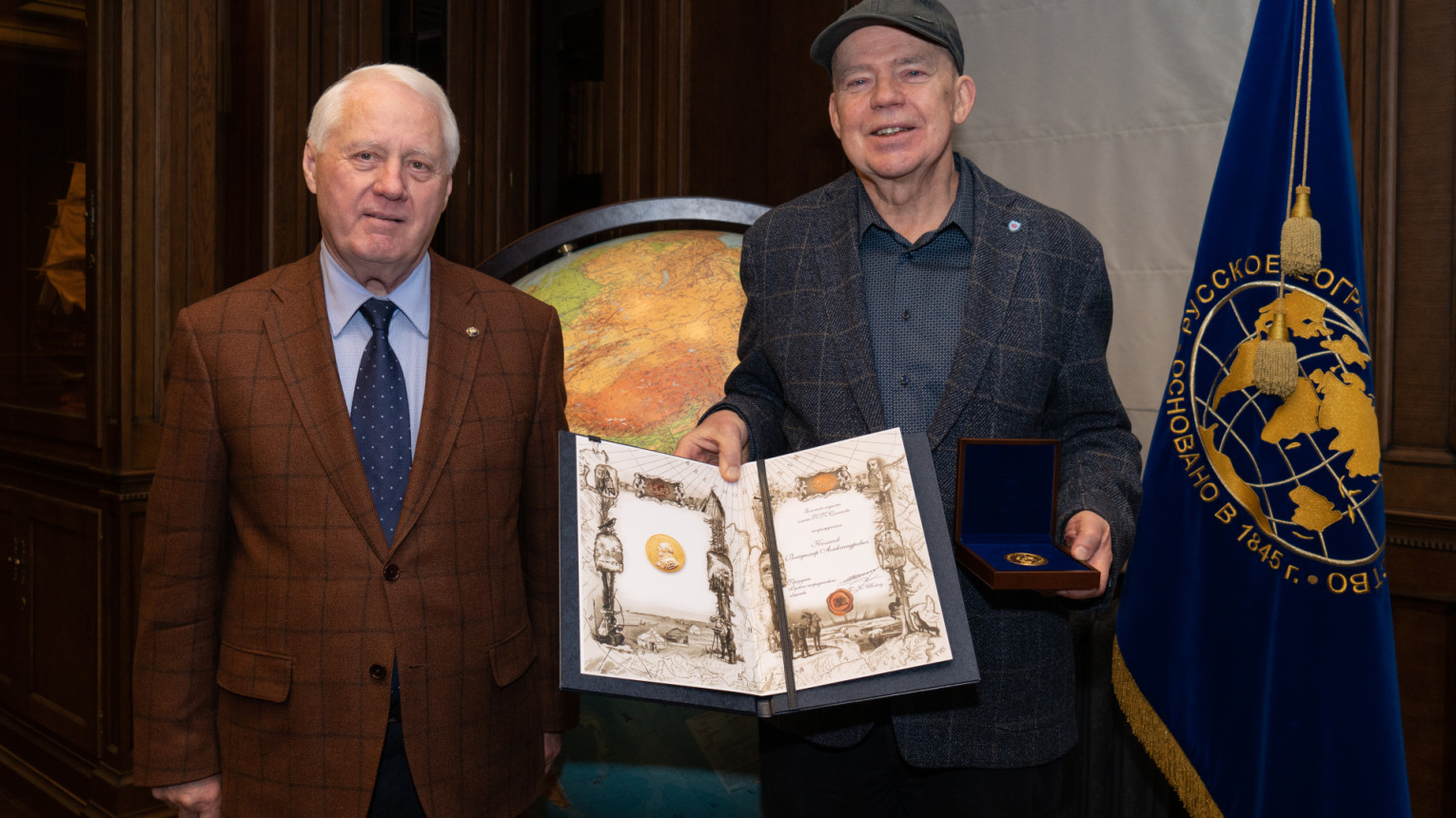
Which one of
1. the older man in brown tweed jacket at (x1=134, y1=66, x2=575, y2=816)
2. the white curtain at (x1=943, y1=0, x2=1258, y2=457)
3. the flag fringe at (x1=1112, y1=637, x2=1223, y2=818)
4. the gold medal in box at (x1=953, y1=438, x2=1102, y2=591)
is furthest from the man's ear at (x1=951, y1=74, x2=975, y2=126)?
the white curtain at (x1=943, y1=0, x2=1258, y2=457)

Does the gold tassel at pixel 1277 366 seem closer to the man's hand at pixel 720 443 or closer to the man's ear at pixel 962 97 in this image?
the man's ear at pixel 962 97

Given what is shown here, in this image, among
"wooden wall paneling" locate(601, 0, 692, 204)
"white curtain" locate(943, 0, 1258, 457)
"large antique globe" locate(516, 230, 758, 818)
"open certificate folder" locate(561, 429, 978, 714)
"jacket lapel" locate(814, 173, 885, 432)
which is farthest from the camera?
"wooden wall paneling" locate(601, 0, 692, 204)

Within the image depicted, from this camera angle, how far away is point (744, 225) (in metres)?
2.16

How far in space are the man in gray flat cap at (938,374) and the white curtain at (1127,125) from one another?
5.02ft

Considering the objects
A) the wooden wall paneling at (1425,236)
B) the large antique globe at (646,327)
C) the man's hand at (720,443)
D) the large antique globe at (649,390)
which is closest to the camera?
the man's hand at (720,443)

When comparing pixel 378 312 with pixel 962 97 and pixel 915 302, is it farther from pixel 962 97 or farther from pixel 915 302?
pixel 962 97

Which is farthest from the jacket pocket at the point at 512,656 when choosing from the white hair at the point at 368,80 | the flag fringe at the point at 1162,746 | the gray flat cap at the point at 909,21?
the flag fringe at the point at 1162,746

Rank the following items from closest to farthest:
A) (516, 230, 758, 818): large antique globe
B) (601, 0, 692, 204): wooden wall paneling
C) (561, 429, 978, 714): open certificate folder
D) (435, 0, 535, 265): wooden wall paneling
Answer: (561, 429, 978, 714): open certificate folder
(516, 230, 758, 818): large antique globe
(601, 0, 692, 204): wooden wall paneling
(435, 0, 535, 265): wooden wall paneling

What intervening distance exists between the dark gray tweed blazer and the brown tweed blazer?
1.44 feet

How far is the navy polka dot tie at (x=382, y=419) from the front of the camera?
1.43 m

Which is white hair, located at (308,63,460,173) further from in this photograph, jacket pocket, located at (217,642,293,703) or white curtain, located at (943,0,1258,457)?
white curtain, located at (943,0,1258,457)

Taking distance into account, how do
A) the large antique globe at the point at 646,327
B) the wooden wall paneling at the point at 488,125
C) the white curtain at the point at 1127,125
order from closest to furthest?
the large antique globe at the point at 646,327
the white curtain at the point at 1127,125
the wooden wall paneling at the point at 488,125

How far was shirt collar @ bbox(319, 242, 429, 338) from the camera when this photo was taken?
4.83ft

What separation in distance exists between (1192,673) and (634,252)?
1.34 metres
